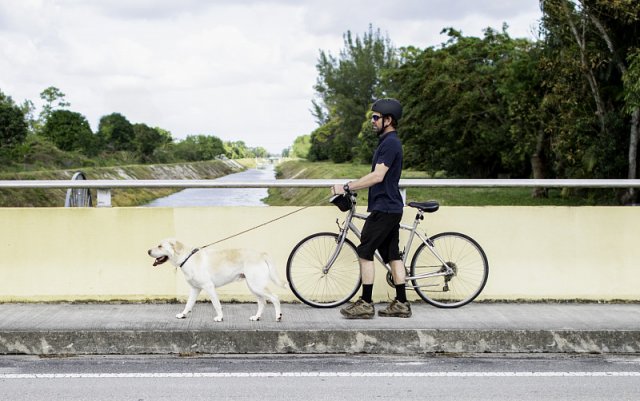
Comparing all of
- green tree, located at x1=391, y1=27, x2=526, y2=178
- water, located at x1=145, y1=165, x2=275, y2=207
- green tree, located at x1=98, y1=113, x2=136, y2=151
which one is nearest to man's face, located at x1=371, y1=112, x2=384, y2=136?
water, located at x1=145, y1=165, x2=275, y2=207

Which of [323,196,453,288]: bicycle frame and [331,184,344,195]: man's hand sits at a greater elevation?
[331,184,344,195]: man's hand

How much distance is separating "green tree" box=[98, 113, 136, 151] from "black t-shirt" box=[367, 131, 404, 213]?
72.3 m

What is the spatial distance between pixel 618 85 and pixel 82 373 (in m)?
21.5

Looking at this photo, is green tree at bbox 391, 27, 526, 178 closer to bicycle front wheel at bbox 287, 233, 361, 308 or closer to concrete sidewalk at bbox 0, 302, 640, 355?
bicycle front wheel at bbox 287, 233, 361, 308

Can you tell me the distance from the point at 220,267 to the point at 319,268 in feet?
3.63

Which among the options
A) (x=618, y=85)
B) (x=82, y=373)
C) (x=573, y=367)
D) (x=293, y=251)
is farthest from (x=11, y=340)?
(x=618, y=85)

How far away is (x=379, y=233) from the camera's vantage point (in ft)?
21.7

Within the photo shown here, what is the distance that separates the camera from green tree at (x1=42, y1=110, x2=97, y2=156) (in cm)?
6234

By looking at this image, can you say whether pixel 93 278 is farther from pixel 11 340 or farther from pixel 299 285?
pixel 299 285

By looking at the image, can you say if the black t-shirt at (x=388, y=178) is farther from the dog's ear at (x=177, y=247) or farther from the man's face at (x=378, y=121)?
the dog's ear at (x=177, y=247)

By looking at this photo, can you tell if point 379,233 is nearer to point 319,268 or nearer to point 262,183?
point 319,268

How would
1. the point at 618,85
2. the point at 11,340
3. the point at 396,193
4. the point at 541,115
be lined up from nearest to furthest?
the point at 11,340 < the point at 396,193 < the point at 618,85 < the point at 541,115

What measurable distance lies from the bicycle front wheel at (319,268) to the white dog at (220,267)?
0.59 meters

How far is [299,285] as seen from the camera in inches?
283
